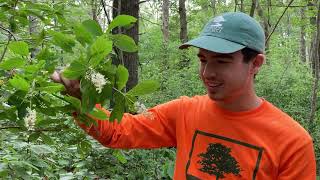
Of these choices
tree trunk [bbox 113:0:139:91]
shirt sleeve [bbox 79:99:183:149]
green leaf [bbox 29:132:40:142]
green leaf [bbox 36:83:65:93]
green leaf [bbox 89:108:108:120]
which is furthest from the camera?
tree trunk [bbox 113:0:139:91]

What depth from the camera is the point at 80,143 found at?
2.03 m

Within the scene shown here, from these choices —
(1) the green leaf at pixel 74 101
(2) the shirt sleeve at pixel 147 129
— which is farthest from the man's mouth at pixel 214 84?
(1) the green leaf at pixel 74 101

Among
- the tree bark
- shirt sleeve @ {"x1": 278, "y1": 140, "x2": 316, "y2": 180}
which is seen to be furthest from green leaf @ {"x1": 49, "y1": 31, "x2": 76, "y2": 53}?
the tree bark

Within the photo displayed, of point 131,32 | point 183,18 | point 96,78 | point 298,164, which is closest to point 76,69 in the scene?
point 96,78

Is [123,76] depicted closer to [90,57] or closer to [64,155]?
[90,57]

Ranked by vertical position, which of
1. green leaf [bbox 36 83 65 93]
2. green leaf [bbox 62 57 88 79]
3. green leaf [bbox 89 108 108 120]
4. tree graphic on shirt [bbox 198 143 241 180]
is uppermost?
green leaf [bbox 62 57 88 79]

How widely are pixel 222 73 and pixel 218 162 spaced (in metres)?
0.43

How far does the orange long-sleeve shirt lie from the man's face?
7.0 inches

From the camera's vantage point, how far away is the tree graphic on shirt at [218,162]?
190 centimetres

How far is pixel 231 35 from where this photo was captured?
1.89 meters

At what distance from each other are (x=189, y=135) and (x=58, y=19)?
93 centimetres

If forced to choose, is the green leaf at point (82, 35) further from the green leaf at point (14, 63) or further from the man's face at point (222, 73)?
the man's face at point (222, 73)

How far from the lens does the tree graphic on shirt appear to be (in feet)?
6.24

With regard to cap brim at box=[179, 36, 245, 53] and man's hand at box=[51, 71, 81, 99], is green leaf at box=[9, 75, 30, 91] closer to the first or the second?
man's hand at box=[51, 71, 81, 99]
